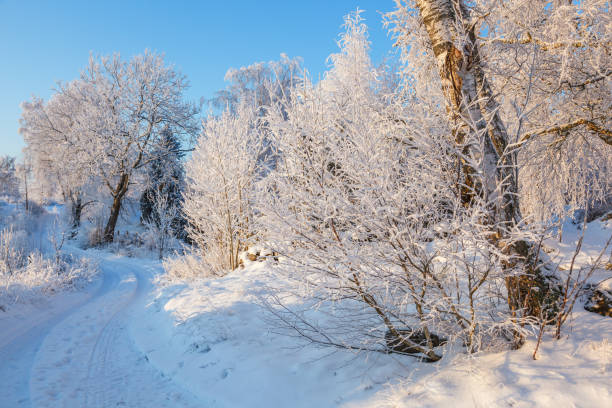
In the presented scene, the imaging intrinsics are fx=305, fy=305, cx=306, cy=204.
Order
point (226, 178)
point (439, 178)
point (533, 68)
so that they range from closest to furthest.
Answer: point (533, 68) → point (439, 178) → point (226, 178)

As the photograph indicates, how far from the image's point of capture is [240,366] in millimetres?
3350

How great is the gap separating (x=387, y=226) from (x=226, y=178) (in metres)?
6.04

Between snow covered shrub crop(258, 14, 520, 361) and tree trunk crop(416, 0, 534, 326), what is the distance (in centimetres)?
18

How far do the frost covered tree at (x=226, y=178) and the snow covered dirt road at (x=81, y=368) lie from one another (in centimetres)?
272

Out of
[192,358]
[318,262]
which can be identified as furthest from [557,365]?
[192,358]

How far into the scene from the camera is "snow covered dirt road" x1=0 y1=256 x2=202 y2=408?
2.99m

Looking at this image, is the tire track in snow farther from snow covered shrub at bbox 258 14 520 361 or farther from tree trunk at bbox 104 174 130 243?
tree trunk at bbox 104 174 130 243

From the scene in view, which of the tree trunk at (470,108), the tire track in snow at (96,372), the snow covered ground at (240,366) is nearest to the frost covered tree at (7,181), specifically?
the snow covered ground at (240,366)

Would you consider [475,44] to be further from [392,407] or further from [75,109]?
[75,109]

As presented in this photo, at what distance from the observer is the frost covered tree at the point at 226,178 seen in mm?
7543

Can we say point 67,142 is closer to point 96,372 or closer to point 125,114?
point 125,114

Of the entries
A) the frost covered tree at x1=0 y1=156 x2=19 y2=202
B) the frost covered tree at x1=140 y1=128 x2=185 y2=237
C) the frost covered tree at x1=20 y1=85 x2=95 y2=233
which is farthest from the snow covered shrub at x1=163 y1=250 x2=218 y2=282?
the frost covered tree at x1=0 y1=156 x2=19 y2=202

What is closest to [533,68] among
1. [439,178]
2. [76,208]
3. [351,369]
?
[439,178]

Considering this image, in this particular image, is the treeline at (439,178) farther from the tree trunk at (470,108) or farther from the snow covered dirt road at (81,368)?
the snow covered dirt road at (81,368)
